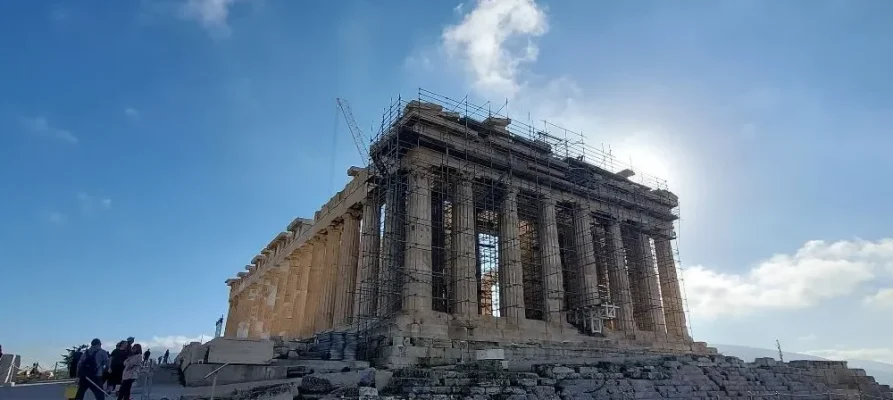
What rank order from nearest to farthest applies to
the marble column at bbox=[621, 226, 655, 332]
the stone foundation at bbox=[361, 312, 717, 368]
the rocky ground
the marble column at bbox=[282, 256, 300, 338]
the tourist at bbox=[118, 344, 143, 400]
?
1. the tourist at bbox=[118, 344, 143, 400]
2. the rocky ground
3. the stone foundation at bbox=[361, 312, 717, 368]
4. the marble column at bbox=[621, 226, 655, 332]
5. the marble column at bbox=[282, 256, 300, 338]

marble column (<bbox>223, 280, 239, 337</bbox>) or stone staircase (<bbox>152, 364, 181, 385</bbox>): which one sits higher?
marble column (<bbox>223, 280, 239, 337</bbox>)

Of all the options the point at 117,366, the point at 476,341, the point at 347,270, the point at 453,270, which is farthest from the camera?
the point at 347,270

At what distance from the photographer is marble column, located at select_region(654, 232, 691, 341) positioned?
35000 mm

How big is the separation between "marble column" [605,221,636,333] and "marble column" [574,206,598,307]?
171cm

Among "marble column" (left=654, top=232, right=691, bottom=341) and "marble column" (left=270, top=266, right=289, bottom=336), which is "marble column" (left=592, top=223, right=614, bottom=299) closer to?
"marble column" (left=654, top=232, right=691, bottom=341)

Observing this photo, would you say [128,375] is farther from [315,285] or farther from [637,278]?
[637,278]

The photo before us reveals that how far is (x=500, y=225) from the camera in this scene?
96.1ft

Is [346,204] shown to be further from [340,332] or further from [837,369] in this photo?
[837,369]

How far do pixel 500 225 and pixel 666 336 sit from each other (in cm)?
1271

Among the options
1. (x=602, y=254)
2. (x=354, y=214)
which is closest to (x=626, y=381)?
(x=602, y=254)

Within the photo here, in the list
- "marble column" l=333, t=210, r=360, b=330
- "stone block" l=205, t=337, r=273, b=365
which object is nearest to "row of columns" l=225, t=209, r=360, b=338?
"marble column" l=333, t=210, r=360, b=330

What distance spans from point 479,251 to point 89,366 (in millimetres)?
23099

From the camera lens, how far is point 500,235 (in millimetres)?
28812

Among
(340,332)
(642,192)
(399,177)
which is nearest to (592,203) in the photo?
(642,192)
